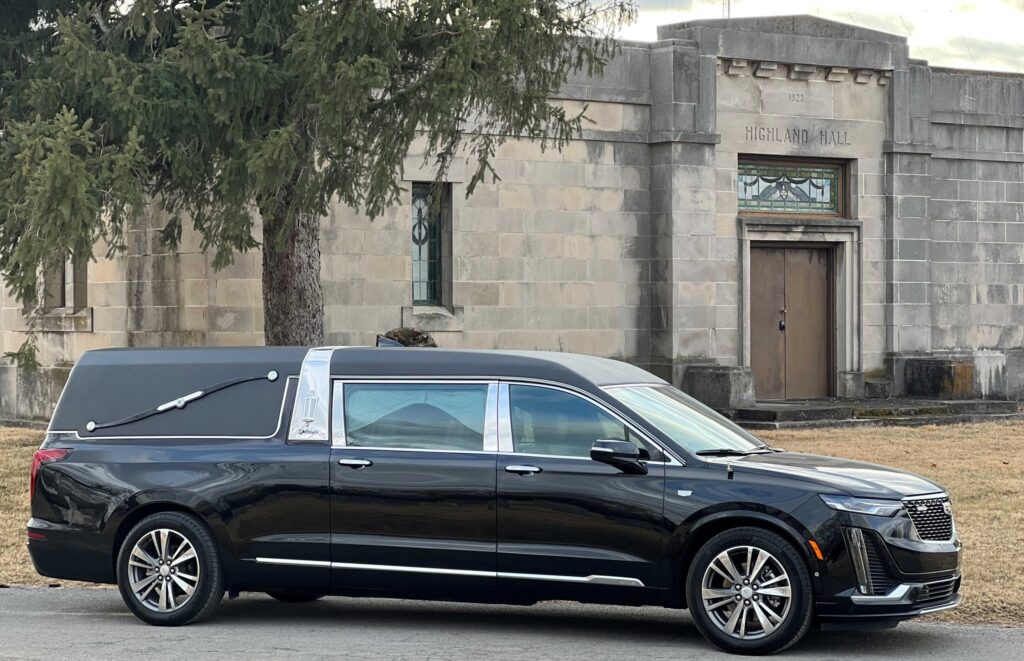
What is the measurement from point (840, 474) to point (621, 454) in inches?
46.6

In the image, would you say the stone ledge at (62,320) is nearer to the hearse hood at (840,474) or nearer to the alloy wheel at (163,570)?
the alloy wheel at (163,570)

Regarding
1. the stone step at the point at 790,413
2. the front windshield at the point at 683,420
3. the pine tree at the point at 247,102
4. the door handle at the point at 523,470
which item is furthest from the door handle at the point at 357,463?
the stone step at the point at 790,413

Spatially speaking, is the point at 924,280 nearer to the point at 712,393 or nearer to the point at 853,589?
the point at 712,393

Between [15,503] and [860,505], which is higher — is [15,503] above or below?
below

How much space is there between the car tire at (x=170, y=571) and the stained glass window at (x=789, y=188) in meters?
15.2

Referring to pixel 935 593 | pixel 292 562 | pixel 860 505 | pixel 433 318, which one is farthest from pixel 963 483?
pixel 292 562

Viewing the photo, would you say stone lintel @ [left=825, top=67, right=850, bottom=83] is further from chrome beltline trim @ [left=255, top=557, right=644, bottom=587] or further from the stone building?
chrome beltline trim @ [left=255, top=557, right=644, bottom=587]

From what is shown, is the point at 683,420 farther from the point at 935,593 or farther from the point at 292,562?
the point at 292,562

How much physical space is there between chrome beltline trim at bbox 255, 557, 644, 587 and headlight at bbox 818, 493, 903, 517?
3.58 ft

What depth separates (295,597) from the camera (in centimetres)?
1046

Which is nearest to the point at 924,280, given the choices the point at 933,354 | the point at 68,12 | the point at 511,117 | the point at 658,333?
the point at 933,354

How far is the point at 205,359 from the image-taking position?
9.91m

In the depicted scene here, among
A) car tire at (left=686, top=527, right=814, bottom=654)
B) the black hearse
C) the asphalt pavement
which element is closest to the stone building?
the asphalt pavement

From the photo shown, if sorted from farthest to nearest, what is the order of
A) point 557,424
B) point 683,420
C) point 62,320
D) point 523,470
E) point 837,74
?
point 837,74 < point 62,320 < point 683,420 < point 557,424 < point 523,470
